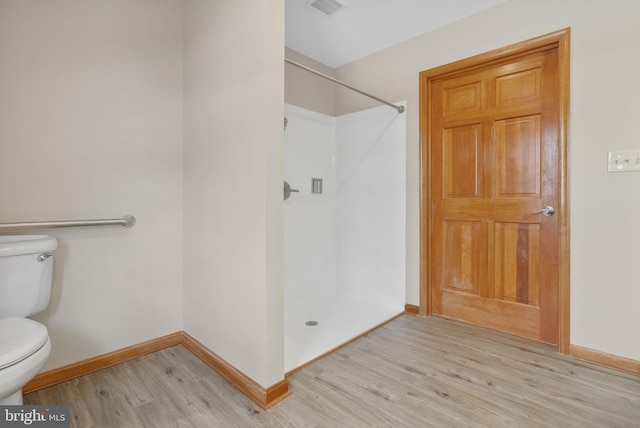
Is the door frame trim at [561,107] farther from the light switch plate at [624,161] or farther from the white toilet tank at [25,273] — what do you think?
the white toilet tank at [25,273]

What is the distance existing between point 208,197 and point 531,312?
2.14m

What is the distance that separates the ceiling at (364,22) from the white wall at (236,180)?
84 cm

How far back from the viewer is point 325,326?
7.59 ft

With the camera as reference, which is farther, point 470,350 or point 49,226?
point 470,350

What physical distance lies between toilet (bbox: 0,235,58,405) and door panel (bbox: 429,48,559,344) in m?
2.33

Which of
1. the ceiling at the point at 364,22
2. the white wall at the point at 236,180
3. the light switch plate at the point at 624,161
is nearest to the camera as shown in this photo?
the white wall at the point at 236,180

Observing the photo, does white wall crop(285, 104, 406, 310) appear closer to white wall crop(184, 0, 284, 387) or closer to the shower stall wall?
the shower stall wall

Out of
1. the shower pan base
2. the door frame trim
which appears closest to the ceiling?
the door frame trim

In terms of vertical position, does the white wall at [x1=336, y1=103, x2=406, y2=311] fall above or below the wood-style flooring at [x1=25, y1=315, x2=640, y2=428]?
above

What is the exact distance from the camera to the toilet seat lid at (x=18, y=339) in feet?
3.31

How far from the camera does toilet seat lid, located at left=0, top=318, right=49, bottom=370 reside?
1.01m

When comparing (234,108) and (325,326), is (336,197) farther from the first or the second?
(234,108)

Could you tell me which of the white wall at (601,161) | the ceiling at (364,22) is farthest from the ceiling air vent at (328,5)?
the white wall at (601,161)

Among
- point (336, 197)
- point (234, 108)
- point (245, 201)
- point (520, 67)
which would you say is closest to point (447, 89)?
point (520, 67)
